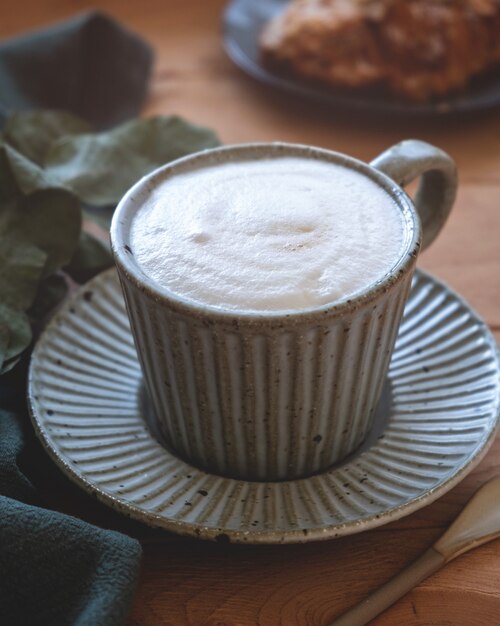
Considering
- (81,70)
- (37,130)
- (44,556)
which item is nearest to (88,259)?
(37,130)

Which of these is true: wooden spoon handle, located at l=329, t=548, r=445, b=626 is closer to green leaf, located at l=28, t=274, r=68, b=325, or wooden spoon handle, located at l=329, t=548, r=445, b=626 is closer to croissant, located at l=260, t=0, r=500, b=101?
green leaf, located at l=28, t=274, r=68, b=325

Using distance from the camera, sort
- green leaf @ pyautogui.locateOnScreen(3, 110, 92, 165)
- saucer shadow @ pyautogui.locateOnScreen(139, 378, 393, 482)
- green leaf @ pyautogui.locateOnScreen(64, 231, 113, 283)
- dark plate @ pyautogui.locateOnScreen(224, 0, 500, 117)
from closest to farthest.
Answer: saucer shadow @ pyautogui.locateOnScreen(139, 378, 393, 482) → green leaf @ pyautogui.locateOnScreen(64, 231, 113, 283) → green leaf @ pyautogui.locateOnScreen(3, 110, 92, 165) → dark plate @ pyautogui.locateOnScreen(224, 0, 500, 117)

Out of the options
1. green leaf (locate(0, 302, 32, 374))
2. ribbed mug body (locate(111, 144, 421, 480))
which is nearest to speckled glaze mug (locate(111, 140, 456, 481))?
ribbed mug body (locate(111, 144, 421, 480))

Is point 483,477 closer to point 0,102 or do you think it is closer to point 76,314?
point 76,314

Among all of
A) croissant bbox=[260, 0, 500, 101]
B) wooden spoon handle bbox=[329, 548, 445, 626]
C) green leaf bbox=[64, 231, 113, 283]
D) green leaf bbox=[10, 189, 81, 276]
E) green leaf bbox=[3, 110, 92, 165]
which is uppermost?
croissant bbox=[260, 0, 500, 101]

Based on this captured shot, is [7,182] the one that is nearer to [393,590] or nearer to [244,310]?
[244,310]

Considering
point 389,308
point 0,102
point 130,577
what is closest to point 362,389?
point 389,308
